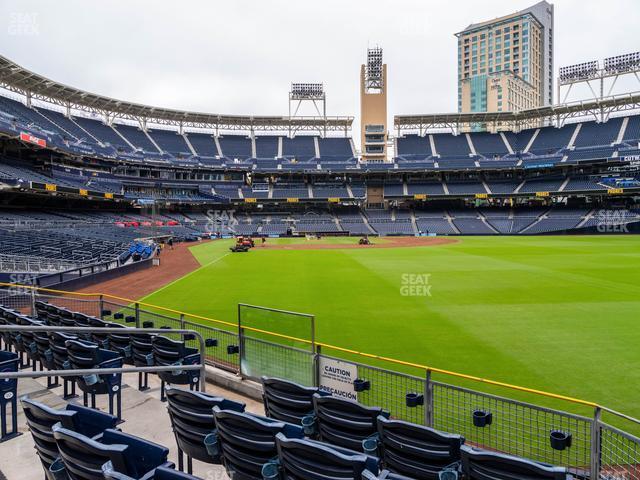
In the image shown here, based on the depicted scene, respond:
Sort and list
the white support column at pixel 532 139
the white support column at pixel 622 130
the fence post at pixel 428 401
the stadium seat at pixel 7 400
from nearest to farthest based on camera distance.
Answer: the stadium seat at pixel 7 400, the fence post at pixel 428 401, the white support column at pixel 622 130, the white support column at pixel 532 139

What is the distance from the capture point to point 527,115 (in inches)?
3211

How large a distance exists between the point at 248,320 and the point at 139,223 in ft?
192

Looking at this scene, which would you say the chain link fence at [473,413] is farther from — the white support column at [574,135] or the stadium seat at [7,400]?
the white support column at [574,135]

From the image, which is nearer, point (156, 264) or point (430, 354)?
point (430, 354)

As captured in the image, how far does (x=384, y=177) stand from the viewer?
88875 millimetres

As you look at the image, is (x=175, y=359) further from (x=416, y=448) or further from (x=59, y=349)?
(x=416, y=448)

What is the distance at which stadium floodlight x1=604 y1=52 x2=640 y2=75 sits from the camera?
7231 centimetres

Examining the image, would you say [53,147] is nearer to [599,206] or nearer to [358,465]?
[358,465]

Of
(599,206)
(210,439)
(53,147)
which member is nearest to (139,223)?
(53,147)

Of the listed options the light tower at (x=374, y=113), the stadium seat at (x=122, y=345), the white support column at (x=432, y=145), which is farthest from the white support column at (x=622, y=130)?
the stadium seat at (x=122, y=345)

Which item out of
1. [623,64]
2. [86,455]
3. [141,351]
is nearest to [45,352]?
[141,351]

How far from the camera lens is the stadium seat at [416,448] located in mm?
3973

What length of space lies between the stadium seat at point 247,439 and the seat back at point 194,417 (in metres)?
0.39

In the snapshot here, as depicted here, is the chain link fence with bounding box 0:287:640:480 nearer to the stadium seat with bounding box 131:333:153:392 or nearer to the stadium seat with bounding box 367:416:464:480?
the stadium seat with bounding box 131:333:153:392
